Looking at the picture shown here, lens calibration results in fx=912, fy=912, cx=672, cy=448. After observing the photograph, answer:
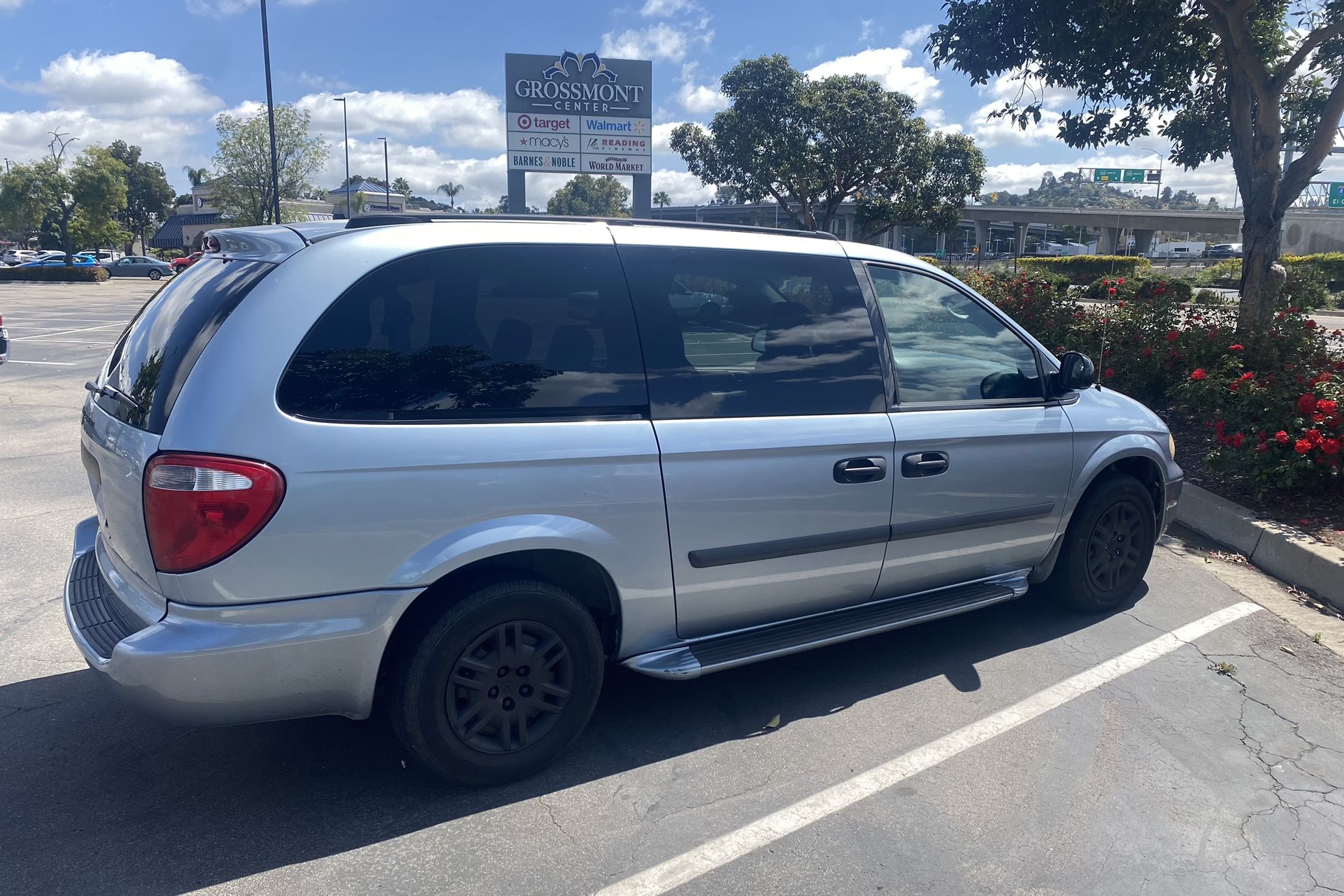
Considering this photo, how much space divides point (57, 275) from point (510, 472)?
5177 centimetres

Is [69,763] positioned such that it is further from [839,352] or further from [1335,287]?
[1335,287]

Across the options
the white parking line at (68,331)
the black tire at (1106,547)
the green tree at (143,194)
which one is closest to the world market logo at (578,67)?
the white parking line at (68,331)

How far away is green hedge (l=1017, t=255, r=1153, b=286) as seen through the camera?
39.3m

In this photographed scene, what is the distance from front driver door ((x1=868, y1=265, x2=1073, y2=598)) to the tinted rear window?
8.42 ft

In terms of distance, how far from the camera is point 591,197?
78.2 metres

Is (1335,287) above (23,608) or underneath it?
above

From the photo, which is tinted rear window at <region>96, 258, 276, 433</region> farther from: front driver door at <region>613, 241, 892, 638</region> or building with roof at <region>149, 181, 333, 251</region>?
building with roof at <region>149, 181, 333, 251</region>

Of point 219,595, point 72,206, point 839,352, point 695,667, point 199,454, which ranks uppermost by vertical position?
point 72,206

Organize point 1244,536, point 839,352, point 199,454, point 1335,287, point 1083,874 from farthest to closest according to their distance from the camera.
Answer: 1. point 1335,287
2. point 1244,536
3. point 839,352
4. point 1083,874
5. point 199,454

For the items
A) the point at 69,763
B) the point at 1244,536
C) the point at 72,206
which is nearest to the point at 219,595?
the point at 69,763

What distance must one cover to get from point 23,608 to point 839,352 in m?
4.21

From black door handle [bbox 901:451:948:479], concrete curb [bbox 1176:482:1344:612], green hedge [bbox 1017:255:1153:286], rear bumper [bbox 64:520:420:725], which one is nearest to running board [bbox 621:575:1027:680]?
black door handle [bbox 901:451:948:479]

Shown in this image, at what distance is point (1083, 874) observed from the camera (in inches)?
110

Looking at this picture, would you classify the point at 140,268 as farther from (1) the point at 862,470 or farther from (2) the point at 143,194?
(1) the point at 862,470
